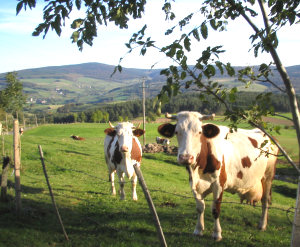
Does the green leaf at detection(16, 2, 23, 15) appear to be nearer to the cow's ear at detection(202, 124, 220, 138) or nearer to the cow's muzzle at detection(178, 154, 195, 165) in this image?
the cow's muzzle at detection(178, 154, 195, 165)

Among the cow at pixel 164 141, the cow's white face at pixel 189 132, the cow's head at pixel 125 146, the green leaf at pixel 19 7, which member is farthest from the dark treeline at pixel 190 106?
the cow at pixel 164 141

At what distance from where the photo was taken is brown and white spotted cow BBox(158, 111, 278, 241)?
6.46m

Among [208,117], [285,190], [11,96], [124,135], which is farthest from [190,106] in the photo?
[208,117]

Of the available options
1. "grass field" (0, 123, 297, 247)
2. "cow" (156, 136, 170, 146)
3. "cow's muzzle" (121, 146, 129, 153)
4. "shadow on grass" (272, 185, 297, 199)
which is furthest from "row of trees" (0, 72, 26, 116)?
"shadow on grass" (272, 185, 297, 199)

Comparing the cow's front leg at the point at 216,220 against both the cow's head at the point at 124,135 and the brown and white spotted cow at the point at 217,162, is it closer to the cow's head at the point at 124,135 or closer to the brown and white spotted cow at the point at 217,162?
the brown and white spotted cow at the point at 217,162

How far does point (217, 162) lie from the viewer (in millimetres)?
7168

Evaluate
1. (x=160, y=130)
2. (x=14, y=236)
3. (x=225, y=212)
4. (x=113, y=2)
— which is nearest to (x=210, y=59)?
(x=113, y=2)

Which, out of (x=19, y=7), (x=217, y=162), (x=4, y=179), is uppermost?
(x=19, y=7)

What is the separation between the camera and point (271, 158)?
866cm

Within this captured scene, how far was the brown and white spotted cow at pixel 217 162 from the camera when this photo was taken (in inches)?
254

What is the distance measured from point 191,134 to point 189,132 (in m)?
0.06

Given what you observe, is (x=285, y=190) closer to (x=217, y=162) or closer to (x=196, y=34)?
(x=217, y=162)

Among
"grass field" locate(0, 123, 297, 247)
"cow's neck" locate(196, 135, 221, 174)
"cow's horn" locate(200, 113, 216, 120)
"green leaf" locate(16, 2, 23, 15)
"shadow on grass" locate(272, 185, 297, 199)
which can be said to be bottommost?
"shadow on grass" locate(272, 185, 297, 199)

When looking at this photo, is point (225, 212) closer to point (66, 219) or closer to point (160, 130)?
point (160, 130)
